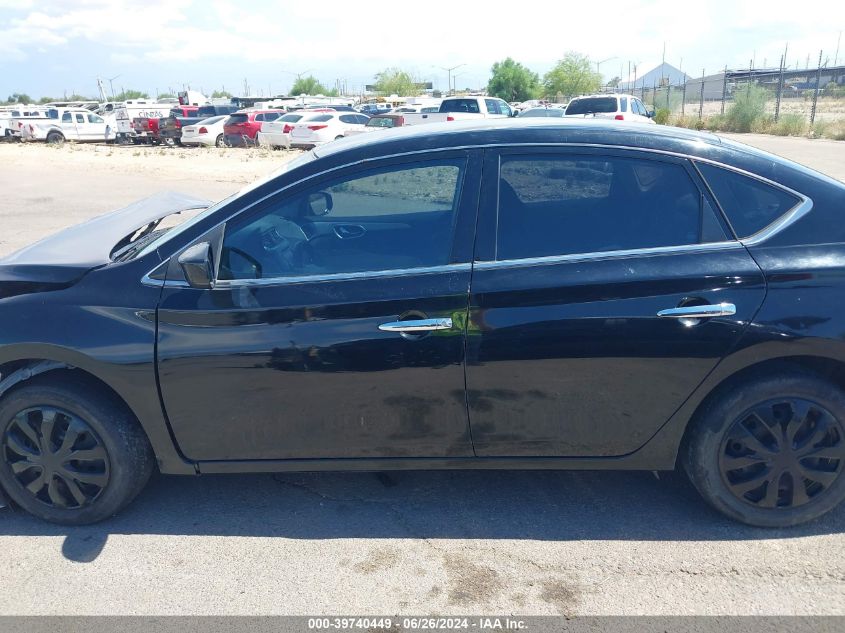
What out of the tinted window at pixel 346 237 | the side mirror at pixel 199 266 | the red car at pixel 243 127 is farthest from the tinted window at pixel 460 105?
the side mirror at pixel 199 266

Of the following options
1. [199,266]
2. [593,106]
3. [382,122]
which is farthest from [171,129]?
[199,266]

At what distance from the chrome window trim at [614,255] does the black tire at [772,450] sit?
585 millimetres

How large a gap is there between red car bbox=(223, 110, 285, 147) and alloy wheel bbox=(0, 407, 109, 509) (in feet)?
82.7

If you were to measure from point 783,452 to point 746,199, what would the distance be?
1089 mm

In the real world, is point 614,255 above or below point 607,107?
below

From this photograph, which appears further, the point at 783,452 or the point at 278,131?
the point at 278,131

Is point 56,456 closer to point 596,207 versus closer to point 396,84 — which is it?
point 596,207

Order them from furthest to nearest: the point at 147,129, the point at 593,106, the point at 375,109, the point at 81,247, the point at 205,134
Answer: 1. the point at 375,109
2. the point at 147,129
3. the point at 205,134
4. the point at 593,106
5. the point at 81,247

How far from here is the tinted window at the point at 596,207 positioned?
314 cm

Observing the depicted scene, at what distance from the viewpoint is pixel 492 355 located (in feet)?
10.1

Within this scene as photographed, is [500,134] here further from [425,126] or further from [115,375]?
[115,375]

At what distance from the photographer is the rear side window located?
3.14 meters

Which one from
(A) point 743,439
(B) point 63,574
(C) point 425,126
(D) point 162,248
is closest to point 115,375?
(D) point 162,248

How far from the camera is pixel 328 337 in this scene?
309cm
